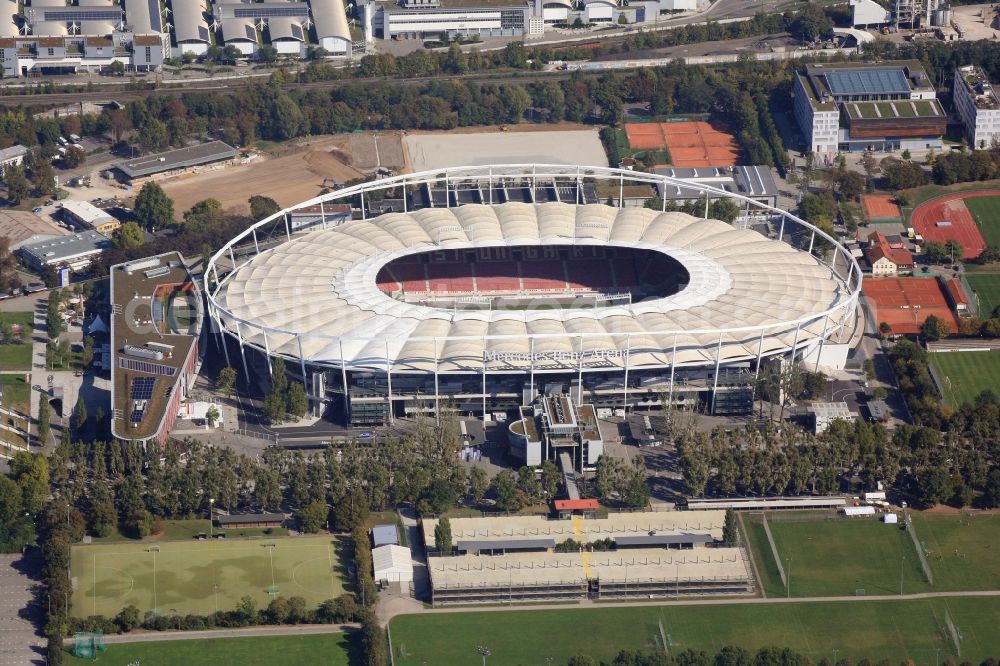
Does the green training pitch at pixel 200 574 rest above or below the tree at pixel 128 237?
below

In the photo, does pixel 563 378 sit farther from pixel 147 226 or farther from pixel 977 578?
pixel 147 226

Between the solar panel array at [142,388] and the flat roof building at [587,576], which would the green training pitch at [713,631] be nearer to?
the flat roof building at [587,576]

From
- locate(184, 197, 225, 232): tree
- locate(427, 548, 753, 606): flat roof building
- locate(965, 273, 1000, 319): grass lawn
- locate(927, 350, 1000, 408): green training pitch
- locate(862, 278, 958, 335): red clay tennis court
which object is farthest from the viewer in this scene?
locate(184, 197, 225, 232): tree

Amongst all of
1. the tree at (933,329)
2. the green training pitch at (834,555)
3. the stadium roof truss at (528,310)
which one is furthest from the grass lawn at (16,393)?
the tree at (933,329)

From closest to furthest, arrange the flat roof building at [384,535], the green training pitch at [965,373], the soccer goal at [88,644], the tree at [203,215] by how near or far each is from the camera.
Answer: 1. the soccer goal at [88,644]
2. the flat roof building at [384,535]
3. the green training pitch at [965,373]
4. the tree at [203,215]

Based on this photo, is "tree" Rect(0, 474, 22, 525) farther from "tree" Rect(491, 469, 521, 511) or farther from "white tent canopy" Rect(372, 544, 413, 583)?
"tree" Rect(491, 469, 521, 511)

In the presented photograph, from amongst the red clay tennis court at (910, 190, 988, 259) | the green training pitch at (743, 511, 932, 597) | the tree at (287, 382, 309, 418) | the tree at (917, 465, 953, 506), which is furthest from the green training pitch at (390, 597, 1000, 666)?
the red clay tennis court at (910, 190, 988, 259)

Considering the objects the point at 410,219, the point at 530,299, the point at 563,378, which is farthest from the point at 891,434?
the point at 410,219
